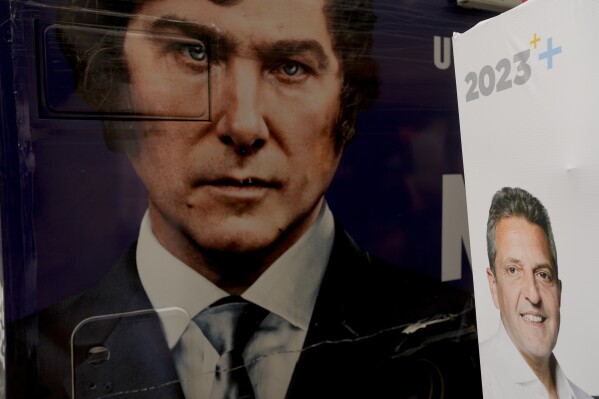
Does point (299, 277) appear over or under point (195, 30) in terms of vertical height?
under

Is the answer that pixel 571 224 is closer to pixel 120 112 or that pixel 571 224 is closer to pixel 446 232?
pixel 446 232

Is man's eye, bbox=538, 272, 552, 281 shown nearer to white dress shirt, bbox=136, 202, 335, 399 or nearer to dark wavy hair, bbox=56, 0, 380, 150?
white dress shirt, bbox=136, 202, 335, 399

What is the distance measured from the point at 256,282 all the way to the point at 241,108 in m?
0.59

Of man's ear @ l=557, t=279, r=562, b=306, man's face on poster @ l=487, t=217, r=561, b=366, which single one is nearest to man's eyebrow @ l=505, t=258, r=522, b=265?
man's face on poster @ l=487, t=217, r=561, b=366

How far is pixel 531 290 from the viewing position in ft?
4.57

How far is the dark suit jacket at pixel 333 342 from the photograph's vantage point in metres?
1.69

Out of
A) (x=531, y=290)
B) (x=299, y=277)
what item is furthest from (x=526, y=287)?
(x=299, y=277)

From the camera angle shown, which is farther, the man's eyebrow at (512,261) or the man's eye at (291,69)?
the man's eye at (291,69)

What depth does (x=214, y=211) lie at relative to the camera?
1837 millimetres

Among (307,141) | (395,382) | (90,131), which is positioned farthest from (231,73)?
(395,382)

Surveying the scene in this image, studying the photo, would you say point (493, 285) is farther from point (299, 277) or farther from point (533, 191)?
point (299, 277)

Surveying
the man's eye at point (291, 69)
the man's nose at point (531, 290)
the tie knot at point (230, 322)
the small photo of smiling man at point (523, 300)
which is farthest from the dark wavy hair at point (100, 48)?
the man's nose at point (531, 290)

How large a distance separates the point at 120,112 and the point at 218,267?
0.58 metres

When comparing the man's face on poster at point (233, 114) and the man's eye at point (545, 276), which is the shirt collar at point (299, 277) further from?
the man's eye at point (545, 276)
